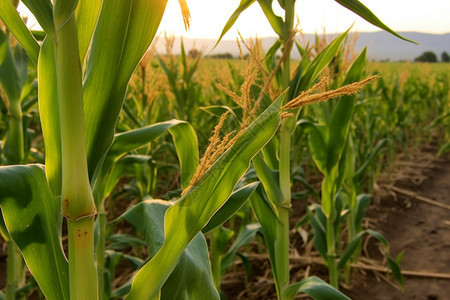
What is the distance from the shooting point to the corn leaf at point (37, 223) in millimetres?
867

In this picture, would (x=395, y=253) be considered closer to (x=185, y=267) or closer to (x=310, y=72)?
(x=310, y=72)

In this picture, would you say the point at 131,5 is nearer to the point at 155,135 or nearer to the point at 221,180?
the point at 221,180

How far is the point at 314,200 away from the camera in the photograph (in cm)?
411

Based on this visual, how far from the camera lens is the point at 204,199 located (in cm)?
83

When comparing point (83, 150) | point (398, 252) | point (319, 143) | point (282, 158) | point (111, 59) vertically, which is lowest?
point (398, 252)

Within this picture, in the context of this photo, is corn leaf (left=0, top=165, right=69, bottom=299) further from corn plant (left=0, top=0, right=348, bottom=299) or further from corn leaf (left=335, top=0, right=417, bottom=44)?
corn leaf (left=335, top=0, right=417, bottom=44)

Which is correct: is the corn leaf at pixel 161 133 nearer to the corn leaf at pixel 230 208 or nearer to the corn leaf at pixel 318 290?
the corn leaf at pixel 230 208

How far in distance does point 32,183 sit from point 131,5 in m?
0.40

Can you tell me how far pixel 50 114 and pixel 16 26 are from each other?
0.16 meters

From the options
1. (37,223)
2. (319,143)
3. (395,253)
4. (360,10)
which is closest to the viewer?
(37,223)

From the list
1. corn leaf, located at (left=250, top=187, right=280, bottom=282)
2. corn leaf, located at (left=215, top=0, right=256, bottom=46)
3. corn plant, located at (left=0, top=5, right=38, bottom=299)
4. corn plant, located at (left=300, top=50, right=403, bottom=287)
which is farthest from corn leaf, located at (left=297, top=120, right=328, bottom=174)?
corn plant, located at (left=0, top=5, right=38, bottom=299)

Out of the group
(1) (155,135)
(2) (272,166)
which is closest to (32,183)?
(1) (155,135)

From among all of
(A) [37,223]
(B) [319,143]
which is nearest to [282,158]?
(B) [319,143]

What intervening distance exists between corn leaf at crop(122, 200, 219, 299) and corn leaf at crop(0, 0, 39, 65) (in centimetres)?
42
